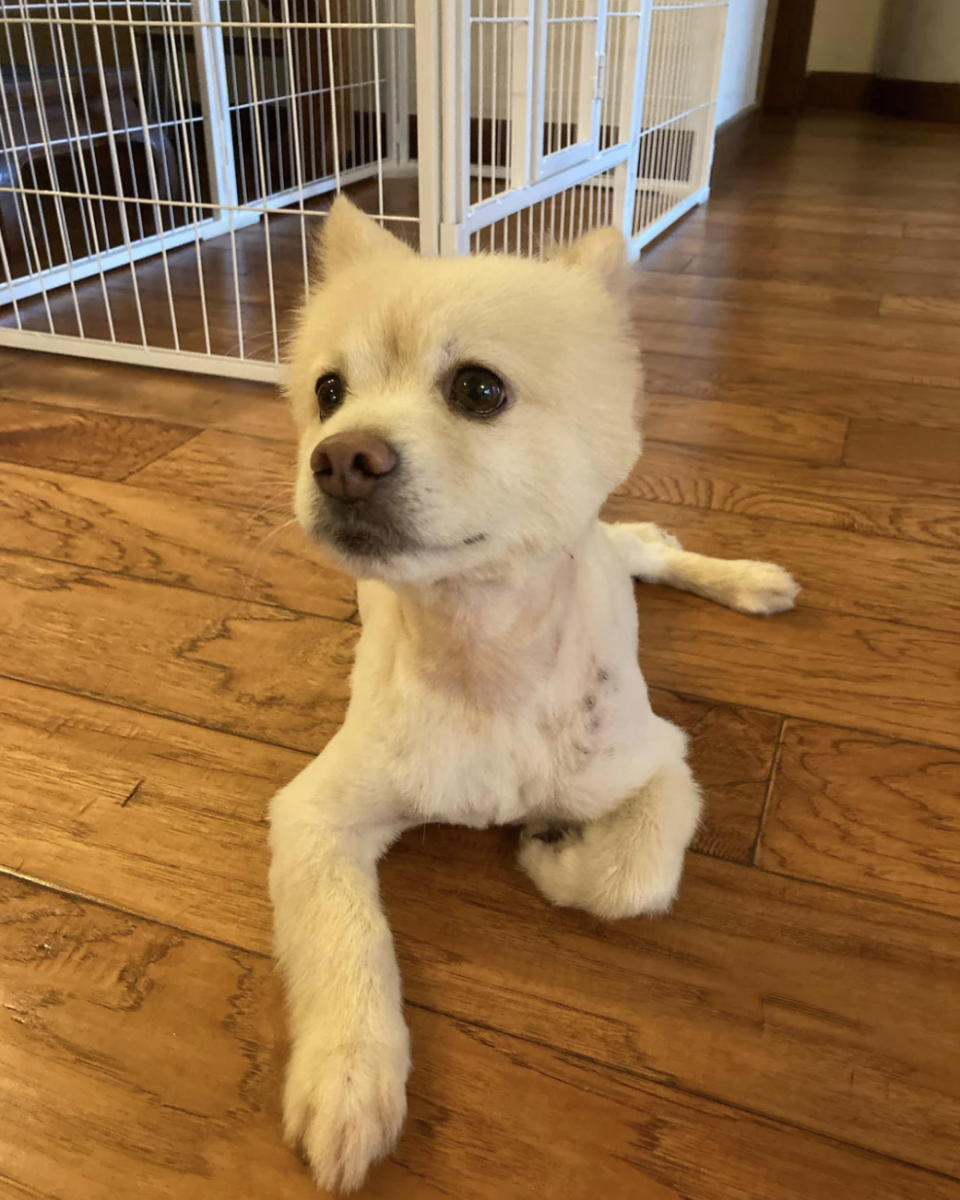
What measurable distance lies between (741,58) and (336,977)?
17.0 feet

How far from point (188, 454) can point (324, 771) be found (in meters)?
1.06

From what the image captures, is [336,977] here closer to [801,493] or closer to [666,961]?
[666,961]

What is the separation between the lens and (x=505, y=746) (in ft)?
2.79

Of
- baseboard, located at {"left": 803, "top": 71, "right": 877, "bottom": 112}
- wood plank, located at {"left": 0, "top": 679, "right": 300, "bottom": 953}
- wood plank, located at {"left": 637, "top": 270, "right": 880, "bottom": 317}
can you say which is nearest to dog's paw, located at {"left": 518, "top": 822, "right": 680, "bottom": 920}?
wood plank, located at {"left": 0, "top": 679, "right": 300, "bottom": 953}

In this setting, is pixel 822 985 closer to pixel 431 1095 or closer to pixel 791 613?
pixel 431 1095

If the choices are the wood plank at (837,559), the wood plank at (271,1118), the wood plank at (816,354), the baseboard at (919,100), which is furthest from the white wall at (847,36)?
the wood plank at (271,1118)

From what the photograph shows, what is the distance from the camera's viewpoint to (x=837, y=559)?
1474 millimetres

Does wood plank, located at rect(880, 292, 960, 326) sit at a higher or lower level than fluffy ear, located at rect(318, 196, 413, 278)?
lower

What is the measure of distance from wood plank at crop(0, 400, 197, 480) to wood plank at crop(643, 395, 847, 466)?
3.03 ft

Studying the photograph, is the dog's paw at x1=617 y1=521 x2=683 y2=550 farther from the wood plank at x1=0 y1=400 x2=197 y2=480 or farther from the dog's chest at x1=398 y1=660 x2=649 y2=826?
the wood plank at x1=0 y1=400 x2=197 y2=480

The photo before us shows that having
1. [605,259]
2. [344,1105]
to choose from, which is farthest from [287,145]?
[344,1105]

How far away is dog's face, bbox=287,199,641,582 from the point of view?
691 mm

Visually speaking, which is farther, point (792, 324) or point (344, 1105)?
point (792, 324)

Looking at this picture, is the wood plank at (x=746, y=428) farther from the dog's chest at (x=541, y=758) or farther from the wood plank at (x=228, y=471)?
the dog's chest at (x=541, y=758)
